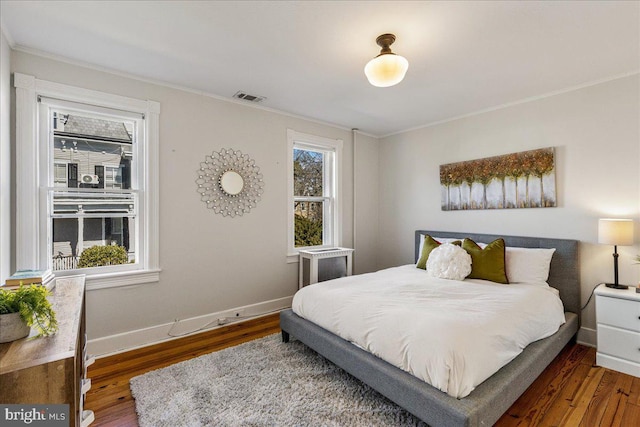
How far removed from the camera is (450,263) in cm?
303

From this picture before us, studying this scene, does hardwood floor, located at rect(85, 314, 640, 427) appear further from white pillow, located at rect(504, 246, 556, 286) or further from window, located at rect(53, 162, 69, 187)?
window, located at rect(53, 162, 69, 187)

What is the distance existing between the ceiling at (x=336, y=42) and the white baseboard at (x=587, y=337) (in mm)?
2389

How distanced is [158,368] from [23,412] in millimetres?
1621

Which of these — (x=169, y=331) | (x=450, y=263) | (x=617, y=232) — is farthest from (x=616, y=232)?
(x=169, y=331)

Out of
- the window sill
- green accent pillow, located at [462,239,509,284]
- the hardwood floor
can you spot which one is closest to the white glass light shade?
green accent pillow, located at [462,239,509,284]

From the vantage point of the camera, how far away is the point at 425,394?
1619 millimetres

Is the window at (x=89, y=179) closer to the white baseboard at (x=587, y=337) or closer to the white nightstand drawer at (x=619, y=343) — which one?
the white nightstand drawer at (x=619, y=343)

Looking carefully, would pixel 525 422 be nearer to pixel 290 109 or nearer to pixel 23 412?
pixel 23 412

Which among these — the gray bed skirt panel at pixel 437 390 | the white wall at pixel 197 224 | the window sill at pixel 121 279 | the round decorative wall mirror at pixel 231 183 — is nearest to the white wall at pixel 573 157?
the gray bed skirt panel at pixel 437 390

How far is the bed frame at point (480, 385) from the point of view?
154cm

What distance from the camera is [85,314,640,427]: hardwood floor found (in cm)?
188

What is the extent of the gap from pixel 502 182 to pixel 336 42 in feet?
8.33

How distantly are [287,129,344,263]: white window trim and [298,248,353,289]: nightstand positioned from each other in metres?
0.19

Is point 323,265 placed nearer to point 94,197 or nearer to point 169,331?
point 169,331
